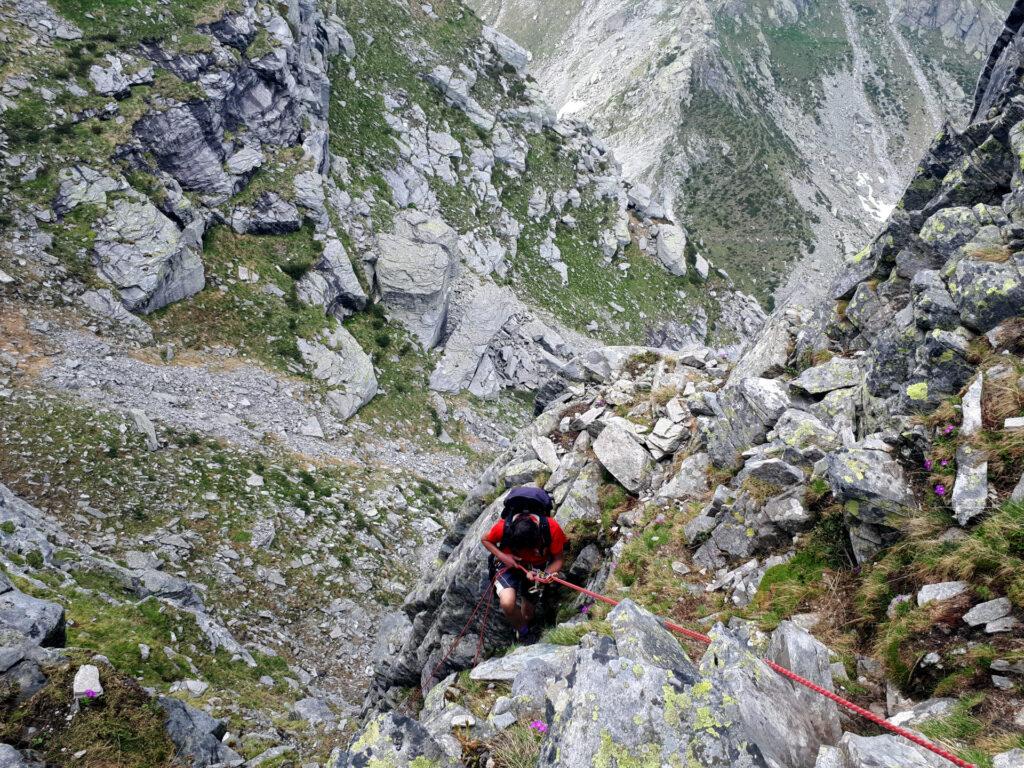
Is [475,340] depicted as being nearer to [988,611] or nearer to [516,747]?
[516,747]

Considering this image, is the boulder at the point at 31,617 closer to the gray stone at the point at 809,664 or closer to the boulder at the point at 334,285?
the gray stone at the point at 809,664

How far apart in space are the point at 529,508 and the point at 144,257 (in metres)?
28.0

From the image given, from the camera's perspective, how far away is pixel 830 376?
32.1 feet

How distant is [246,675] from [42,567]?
19.0 ft

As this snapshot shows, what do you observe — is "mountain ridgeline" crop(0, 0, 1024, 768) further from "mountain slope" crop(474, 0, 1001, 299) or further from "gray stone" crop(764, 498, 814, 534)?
"mountain slope" crop(474, 0, 1001, 299)

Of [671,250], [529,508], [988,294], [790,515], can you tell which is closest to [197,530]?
[529,508]

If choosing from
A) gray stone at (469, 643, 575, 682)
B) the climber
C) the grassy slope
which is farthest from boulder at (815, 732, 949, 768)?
the grassy slope

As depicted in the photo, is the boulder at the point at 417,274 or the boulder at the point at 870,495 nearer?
the boulder at the point at 870,495

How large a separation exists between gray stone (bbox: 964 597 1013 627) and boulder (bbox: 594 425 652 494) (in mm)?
5863

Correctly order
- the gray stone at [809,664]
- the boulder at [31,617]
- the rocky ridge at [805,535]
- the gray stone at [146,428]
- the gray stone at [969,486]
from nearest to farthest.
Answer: the rocky ridge at [805,535] → the gray stone at [809,664] → the gray stone at [969,486] → the boulder at [31,617] → the gray stone at [146,428]

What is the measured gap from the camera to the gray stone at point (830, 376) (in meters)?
9.55

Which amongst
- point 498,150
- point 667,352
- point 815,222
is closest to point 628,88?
point 815,222

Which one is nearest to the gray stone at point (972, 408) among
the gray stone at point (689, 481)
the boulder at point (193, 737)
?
the gray stone at point (689, 481)

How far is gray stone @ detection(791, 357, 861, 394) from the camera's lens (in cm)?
955
